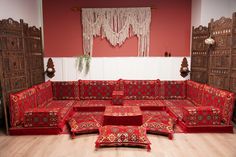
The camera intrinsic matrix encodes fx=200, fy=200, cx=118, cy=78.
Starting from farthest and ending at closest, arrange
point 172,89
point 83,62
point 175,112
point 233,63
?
point 83,62
point 172,89
point 175,112
point 233,63

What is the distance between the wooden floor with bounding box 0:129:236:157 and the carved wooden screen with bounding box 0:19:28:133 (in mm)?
803

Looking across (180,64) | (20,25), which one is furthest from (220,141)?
(20,25)

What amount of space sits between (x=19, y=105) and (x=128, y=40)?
11.1 ft

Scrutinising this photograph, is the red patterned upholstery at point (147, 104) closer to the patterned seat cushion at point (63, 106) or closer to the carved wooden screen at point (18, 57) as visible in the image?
the patterned seat cushion at point (63, 106)

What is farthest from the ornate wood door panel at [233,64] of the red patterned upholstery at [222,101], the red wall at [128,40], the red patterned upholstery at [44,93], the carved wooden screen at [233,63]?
the red patterned upholstery at [44,93]

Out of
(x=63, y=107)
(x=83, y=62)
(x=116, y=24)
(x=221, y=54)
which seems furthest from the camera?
(x=116, y=24)

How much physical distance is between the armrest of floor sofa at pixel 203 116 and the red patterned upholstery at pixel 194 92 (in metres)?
0.85

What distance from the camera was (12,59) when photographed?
4164mm

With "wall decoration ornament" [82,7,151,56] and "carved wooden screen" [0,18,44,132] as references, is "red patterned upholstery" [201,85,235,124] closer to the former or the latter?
"wall decoration ornament" [82,7,151,56]

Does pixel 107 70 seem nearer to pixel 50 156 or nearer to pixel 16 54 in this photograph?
pixel 16 54

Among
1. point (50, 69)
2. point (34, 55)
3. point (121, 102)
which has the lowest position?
point (121, 102)

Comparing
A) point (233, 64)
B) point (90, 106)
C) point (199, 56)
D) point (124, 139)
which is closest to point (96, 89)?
point (90, 106)

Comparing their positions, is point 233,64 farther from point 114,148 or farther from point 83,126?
point 83,126

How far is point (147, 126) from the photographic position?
3.76 meters
